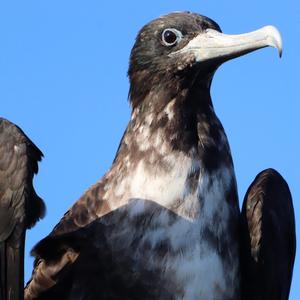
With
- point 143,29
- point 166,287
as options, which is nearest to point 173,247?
point 166,287

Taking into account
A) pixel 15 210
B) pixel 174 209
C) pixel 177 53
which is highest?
pixel 177 53

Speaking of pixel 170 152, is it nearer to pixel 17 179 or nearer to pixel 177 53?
pixel 177 53

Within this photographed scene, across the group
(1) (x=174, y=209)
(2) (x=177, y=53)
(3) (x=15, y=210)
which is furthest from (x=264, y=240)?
(3) (x=15, y=210)

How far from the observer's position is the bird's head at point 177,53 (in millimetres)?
7070

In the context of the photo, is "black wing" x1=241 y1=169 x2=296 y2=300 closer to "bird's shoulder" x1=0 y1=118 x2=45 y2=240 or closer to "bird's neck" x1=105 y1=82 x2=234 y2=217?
"bird's neck" x1=105 y1=82 x2=234 y2=217

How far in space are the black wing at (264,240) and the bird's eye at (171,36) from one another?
824 mm

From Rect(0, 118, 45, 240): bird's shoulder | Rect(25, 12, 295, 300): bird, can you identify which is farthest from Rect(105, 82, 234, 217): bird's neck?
Rect(0, 118, 45, 240): bird's shoulder

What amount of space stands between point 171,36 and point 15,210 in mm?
1269

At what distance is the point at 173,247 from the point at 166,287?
191mm

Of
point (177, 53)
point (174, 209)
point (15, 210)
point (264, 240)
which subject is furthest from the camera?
point (177, 53)

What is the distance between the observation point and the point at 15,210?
6598 millimetres

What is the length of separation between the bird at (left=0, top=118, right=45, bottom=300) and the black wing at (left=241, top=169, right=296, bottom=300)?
1.04 m

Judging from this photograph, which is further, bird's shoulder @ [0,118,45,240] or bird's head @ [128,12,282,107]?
bird's head @ [128,12,282,107]

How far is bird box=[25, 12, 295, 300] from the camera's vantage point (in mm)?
6758
